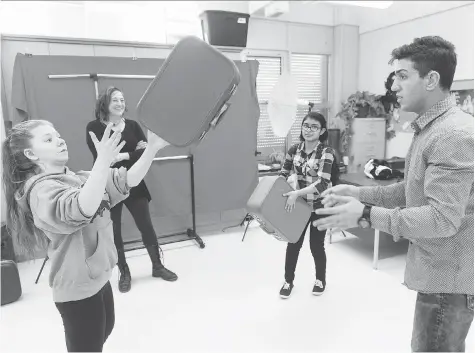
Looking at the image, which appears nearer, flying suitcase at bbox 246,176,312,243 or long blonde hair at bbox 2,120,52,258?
long blonde hair at bbox 2,120,52,258

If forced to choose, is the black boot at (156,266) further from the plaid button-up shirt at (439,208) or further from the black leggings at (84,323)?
the plaid button-up shirt at (439,208)

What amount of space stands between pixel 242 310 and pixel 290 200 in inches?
42.1

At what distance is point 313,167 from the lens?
2094mm

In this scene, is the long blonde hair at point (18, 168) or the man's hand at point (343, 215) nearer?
the man's hand at point (343, 215)

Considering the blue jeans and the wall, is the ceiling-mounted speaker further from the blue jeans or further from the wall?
the blue jeans

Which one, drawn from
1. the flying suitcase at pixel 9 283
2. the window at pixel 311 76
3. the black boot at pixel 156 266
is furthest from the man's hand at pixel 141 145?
the window at pixel 311 76

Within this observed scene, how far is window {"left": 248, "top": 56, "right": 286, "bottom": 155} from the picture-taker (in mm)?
4113

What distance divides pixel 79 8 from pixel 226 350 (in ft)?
10.4

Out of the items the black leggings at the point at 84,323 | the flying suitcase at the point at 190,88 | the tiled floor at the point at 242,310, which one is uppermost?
the flying suitcase at the point at 190,88

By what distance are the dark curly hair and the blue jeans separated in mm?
642

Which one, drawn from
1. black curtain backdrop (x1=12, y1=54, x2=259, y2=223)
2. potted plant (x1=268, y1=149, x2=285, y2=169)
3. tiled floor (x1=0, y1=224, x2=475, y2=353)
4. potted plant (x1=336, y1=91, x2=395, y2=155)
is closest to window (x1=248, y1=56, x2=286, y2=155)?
potted plant (x1=268, y1=149, x2=285, y2=169)

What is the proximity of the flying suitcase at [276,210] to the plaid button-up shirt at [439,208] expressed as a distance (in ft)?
1.48

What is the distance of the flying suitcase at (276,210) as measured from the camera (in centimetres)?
134

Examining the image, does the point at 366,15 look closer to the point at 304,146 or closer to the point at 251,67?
the point at 251,67
